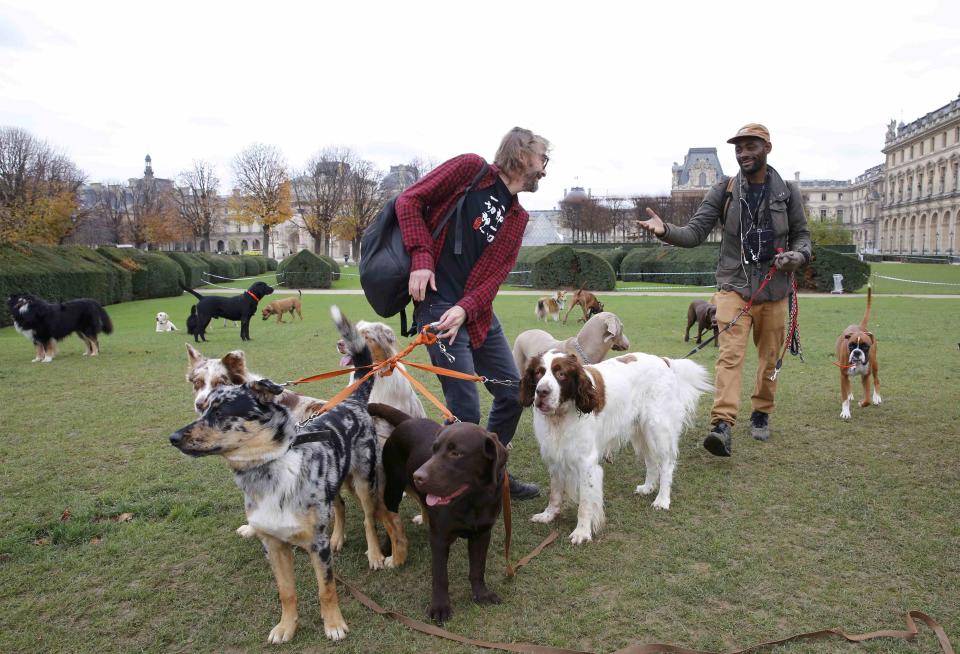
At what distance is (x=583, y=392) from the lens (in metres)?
3.97

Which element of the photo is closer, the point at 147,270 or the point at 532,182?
the point at 532,182

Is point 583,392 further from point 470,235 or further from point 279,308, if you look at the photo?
point 279,308

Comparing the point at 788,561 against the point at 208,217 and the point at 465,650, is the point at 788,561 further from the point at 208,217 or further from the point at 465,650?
the point at 208,217

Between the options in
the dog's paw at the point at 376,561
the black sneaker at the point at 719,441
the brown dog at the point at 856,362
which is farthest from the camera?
the brown dog at the point at 856,362

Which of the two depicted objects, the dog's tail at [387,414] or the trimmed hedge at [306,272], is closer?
the dog's tail at [387,414]

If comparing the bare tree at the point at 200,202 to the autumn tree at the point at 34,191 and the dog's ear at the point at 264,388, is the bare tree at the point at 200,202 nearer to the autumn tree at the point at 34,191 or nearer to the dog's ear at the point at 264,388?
the autumn tree at the point at 34,191

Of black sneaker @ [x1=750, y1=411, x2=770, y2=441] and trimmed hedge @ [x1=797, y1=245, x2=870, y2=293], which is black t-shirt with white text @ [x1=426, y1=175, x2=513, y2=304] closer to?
black sneaker @ [x1=750, y1=411, x2=770, y2=441]

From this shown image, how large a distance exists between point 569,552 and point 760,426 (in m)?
3.24

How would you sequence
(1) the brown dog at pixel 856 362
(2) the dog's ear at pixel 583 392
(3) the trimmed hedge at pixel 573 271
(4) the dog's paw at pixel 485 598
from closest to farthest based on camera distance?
1. (4) the dog's paw at pixel 485 598
2. (2) the dog's ear at pixel 583 392
3. (1) the brown dog at pixel 856 362
4. (3) the trimmed hedge at pixel 573 271

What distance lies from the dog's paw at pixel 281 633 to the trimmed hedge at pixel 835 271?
88.3 feet

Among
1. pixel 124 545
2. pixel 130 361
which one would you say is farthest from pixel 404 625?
Answer: pixel 130 361

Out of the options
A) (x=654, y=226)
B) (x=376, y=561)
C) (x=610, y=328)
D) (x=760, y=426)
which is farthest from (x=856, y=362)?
(x=376, y=561)

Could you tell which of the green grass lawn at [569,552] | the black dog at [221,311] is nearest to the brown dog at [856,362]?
the green grass lawn at [569,552]

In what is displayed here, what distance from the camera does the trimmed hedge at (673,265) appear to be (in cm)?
3231
